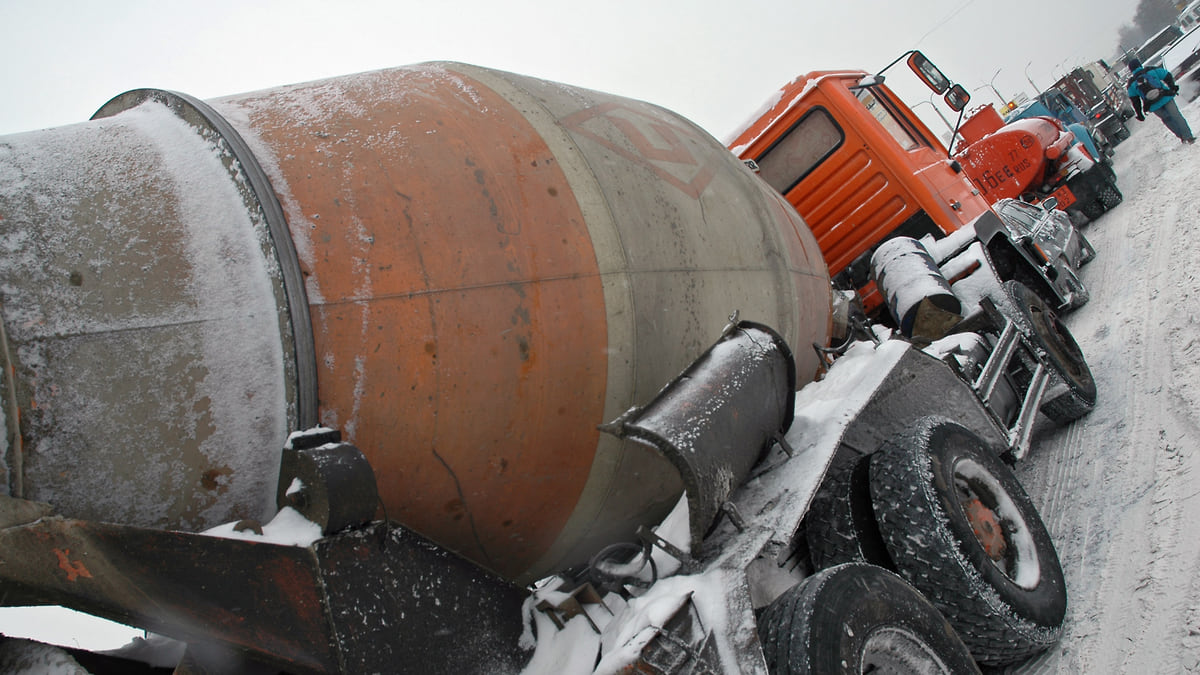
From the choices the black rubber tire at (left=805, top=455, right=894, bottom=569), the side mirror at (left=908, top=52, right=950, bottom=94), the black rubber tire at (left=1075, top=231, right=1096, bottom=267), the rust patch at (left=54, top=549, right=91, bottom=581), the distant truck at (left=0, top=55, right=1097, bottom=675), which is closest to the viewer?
the rust patch at (left=54, top=549, right=91, bottom=581)

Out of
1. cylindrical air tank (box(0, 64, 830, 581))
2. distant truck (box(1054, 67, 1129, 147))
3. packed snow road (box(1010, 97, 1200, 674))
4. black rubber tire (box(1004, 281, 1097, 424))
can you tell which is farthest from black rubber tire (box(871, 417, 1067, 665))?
distant truck (box(1054, 67, 1129, 147))

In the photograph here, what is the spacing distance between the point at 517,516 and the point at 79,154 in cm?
163

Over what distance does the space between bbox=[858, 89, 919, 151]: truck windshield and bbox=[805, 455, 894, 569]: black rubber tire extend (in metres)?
4.69

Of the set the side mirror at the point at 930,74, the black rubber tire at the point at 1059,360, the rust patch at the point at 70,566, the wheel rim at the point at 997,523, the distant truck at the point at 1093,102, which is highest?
the rust patch at the point at 70,566

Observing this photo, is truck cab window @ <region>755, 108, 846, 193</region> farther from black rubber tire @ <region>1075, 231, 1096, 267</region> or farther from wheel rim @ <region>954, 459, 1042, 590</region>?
wheel rim @ <region>954, 459, 1042, 590</region>

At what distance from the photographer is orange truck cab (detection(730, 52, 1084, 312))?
19.7 feet

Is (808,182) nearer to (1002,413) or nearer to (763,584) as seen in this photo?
(1002,413)

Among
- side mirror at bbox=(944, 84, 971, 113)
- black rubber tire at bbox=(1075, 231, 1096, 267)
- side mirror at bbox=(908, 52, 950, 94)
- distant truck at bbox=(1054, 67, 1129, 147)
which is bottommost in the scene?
distant truck at bbox=(1054, 67, 1129, 147)

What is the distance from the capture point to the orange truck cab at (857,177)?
601 centimetres

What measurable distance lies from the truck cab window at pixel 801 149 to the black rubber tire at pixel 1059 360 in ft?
6.51

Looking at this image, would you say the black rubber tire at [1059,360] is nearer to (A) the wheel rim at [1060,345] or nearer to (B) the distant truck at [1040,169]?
(A) the wheel rim at [1060,345]

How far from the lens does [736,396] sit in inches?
93.3

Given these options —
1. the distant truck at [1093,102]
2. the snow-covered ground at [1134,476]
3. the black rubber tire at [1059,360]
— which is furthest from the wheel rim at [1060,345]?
the distant truck at [1093,102]

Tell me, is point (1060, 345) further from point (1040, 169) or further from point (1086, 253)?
point (1040, 169)
